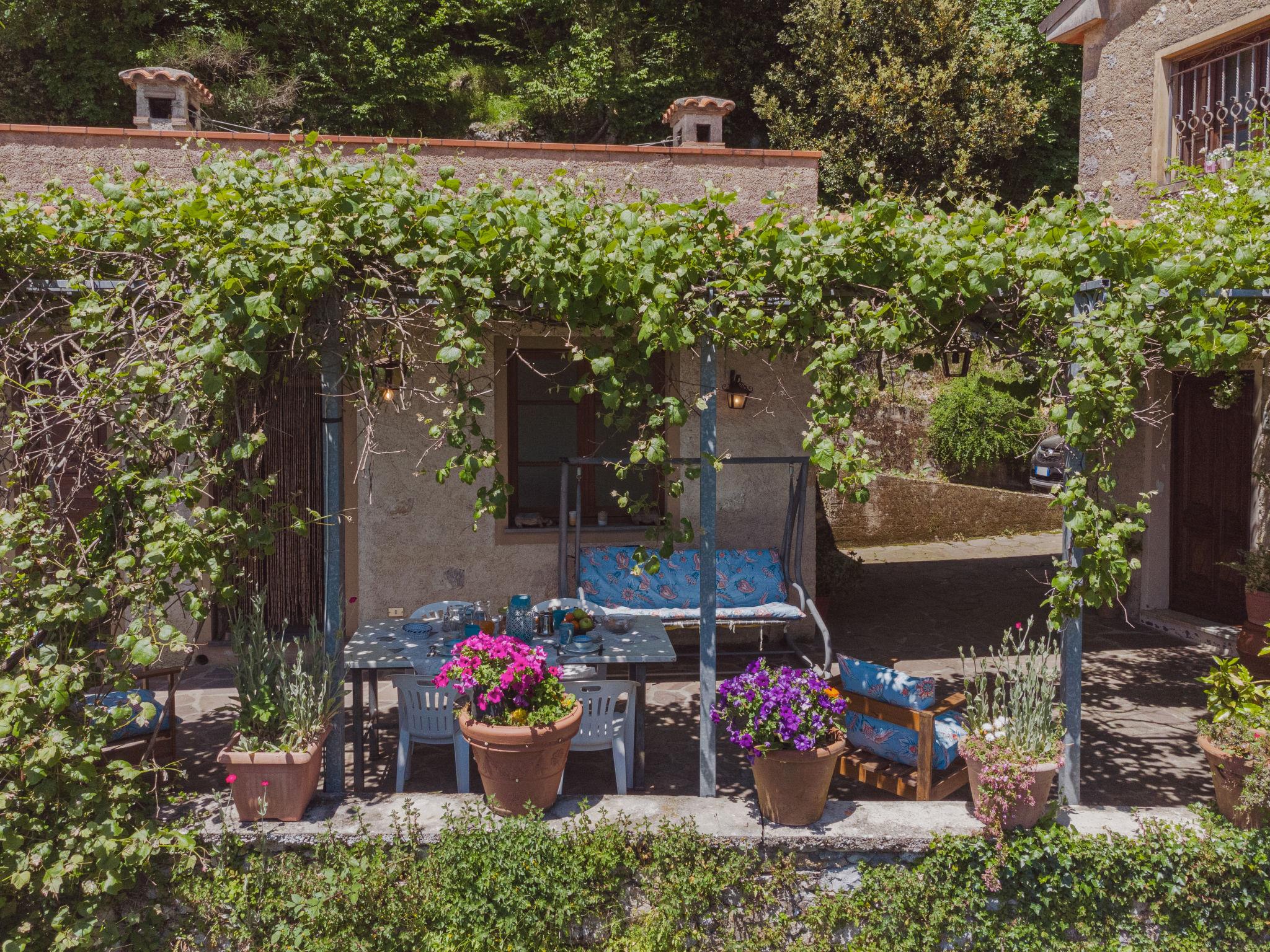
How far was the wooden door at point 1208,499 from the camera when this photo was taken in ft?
25.0

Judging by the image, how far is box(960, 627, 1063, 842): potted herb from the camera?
11.3 feet

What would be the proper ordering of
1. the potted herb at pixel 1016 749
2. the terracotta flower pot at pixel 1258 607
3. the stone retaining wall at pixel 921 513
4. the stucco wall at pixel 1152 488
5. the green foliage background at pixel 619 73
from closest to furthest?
the potted herb at pixel 1016 749, the terracotta flower pot at pixel 1258 607, the stucco wall at pixel 1152 488, the stone retaining wall at pixel 921 513, the green foliage background at pixel 619 73

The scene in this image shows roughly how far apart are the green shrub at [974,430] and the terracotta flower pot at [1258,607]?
297 inches

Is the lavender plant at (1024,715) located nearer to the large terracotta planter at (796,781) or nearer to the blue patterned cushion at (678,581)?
the large terracotta planter at (796,781)

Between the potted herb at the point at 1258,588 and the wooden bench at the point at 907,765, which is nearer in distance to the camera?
the wooden bench at the point at 907,765

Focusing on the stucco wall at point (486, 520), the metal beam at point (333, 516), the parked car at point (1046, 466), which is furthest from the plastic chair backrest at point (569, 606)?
the parked car at point (1046, 466)

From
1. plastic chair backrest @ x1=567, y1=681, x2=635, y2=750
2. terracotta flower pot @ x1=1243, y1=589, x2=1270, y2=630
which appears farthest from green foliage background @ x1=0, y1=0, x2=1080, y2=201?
plastic chair backrest @ x1=567, y1=681, x2=635, y2=750

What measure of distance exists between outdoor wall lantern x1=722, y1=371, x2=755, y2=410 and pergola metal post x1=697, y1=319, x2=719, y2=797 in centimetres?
299

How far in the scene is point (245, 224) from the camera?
3.39 meters

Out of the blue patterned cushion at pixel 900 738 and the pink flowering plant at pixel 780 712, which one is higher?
the pink flowering plant at pixel 780 712

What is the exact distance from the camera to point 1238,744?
11.9 feet

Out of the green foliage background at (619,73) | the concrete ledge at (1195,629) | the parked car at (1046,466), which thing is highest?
Answer: the green foliage background at (619,73)

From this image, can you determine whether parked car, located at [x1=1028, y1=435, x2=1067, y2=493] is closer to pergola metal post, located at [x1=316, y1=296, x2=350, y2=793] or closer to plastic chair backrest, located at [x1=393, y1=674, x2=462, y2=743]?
plastic chair backrest, located at [x1=393, y1=674, x2=462, y2=743]

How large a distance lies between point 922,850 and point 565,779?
5.95 feet
